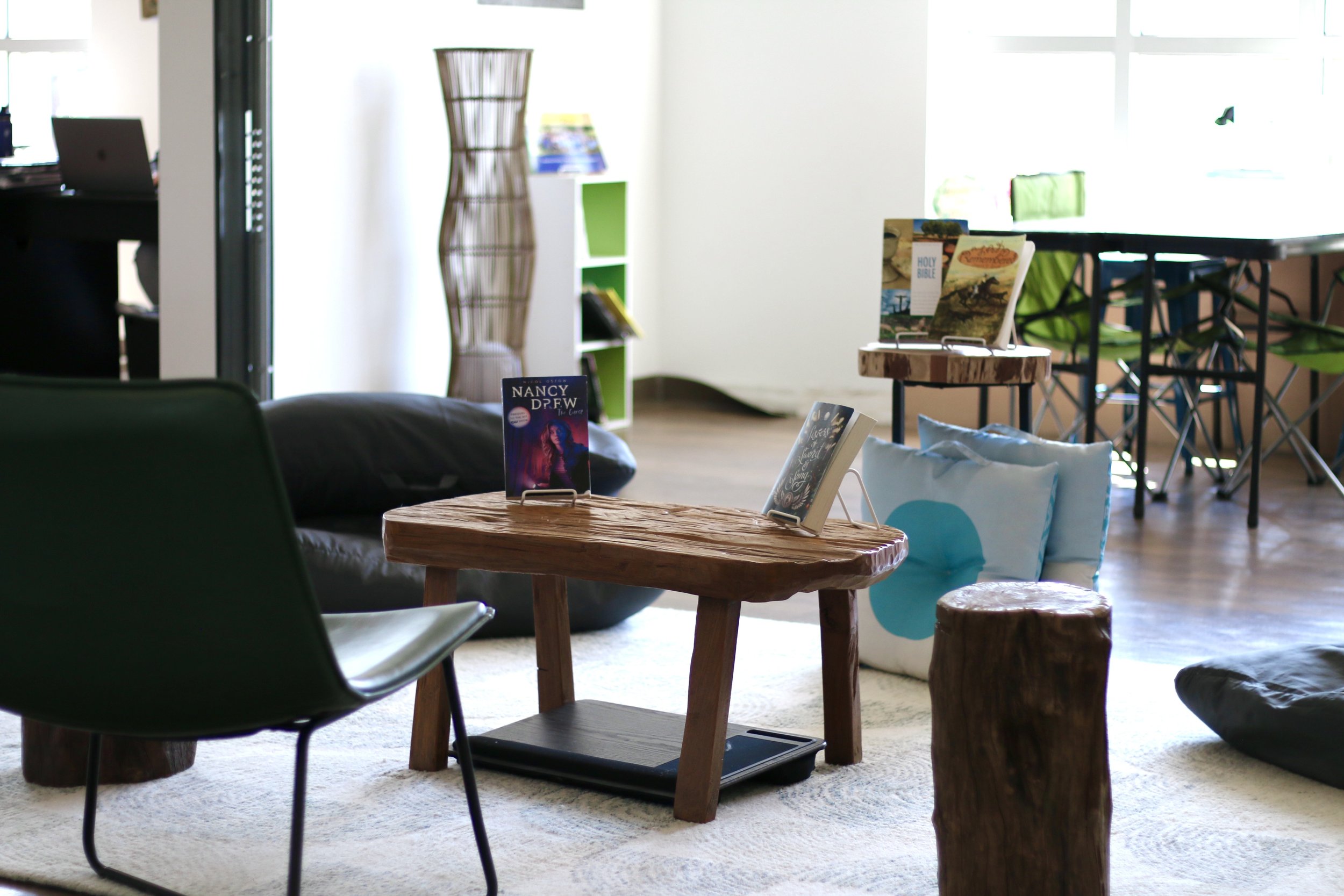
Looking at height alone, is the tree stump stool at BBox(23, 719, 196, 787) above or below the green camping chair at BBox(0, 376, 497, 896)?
below

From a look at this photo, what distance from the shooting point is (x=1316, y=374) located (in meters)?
6.98

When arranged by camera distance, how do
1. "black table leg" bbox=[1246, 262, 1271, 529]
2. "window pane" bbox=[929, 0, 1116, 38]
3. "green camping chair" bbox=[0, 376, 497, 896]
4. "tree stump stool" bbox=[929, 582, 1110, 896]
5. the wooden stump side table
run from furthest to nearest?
"window pane" bbox=[929, 0, 1116, 38]
"black table leg" bbox=[1246, 262, 1271, 529]
the wooden stump side table
"tree stump stool" bbox=[929, 582, 1110, 896]
"green camping chair" bbox=[0, 376, 497, 896]

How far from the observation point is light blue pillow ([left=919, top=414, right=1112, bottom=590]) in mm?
3594

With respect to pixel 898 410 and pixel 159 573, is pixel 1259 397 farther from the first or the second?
pixel 159 573

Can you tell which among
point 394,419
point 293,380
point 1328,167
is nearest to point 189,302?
point 293,380

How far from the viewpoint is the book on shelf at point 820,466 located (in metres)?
2.92

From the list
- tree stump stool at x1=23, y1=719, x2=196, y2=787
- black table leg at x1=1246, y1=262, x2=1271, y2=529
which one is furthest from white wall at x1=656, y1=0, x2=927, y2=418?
tree stump stool at x1=23, y1=719, x2=196, y2=787

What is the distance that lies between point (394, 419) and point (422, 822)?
5.92ft

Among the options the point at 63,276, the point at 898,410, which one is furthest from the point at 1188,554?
the point at 63,276

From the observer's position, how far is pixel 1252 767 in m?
3.16

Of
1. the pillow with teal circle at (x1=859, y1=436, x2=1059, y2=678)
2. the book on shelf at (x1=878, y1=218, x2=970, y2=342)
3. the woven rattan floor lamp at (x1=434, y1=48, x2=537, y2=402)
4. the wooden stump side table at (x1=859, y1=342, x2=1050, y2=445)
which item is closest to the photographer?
the pillow with teal circle at (x1=859, y1=436, x2=1059, y2=678)

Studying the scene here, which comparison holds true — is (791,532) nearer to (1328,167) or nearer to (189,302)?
(189,302)

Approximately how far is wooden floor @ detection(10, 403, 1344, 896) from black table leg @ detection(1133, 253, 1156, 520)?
0.10 m

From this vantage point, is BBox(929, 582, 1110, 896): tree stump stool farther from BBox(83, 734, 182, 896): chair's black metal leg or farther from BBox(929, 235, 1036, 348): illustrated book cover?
BBox(929, 235, 1036, 348): illustrated book cover
